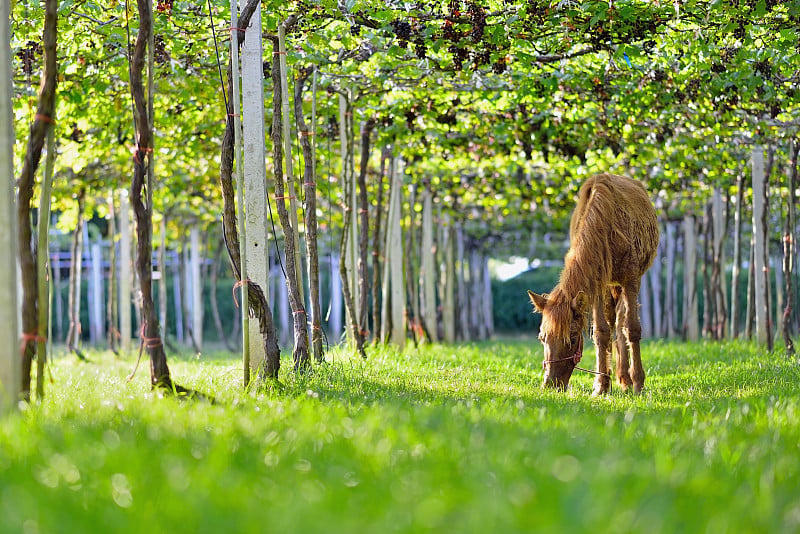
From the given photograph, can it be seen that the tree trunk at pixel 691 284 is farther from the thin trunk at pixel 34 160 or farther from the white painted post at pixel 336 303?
the thin trunk at pixel 34 160

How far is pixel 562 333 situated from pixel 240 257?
258 cm

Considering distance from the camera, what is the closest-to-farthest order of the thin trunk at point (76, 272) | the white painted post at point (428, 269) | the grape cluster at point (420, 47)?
the grape cluster at point (420, 47) → the thin trunk at point (76, 272) → the white painted post at point (428, 269)

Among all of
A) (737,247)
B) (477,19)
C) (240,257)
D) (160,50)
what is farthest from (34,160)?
(737,247)

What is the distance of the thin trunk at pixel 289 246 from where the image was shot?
7.38m

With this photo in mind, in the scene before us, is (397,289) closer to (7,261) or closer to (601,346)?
(601,346)

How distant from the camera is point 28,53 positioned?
816 centimetres

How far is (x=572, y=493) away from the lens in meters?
2.62

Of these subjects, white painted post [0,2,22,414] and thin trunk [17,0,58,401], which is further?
thin trunk [17,0,58,401]

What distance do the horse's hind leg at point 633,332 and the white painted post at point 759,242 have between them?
5.42 m

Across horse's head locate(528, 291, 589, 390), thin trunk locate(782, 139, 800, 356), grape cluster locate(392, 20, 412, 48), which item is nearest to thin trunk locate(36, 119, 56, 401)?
grape cluster locate(392, 20, 412, 48)

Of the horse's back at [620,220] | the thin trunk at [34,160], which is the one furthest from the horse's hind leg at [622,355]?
the thin trunk at [34,160]

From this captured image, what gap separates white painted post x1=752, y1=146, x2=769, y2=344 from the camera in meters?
12.3

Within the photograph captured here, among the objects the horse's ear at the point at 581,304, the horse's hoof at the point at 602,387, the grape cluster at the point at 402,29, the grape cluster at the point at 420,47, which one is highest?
the grape cluster at the point at 402,29

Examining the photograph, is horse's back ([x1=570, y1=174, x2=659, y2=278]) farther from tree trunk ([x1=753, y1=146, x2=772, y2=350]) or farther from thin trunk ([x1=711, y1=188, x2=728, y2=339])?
thin trunk ([x1=711, y1=188, x2=728, y2=339])
